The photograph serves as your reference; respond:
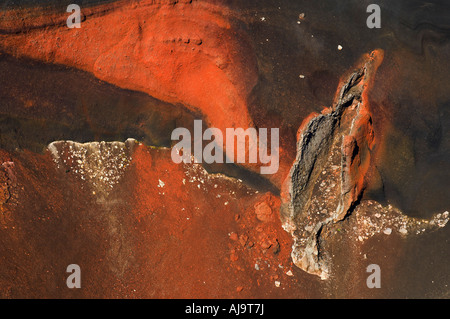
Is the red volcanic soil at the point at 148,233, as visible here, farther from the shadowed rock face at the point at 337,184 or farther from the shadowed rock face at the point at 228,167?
the shadowed rock face at the point at 337,184

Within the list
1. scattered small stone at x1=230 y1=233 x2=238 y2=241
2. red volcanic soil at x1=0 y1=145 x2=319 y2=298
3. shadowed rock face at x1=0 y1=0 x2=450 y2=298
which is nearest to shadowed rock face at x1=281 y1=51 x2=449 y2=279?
shadowed rock face at x1=0 y1=0 x2=450 y2=298

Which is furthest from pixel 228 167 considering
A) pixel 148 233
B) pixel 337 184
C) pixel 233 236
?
pixel 337 184

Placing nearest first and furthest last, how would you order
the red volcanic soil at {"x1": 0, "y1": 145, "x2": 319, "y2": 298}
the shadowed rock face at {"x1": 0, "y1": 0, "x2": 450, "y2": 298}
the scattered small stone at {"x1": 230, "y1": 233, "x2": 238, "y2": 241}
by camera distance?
the red volcanic soil at {"x1": 0, "y1": 145, "x2": 319, "y2": 298}, the shadowed rock face at {"x1": 0, "y1": 0, "x2": 450, "y2": 298}, the scattered small stone at {"x1": 230, "y1": 233, "x2": 238, "y2": 241}

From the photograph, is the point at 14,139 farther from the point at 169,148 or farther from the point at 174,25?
the point at 174,25

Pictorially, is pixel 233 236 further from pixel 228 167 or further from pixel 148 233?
pixel 148 233

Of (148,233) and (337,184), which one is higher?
(337,184)

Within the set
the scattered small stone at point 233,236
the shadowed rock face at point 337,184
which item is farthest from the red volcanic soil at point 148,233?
the shadowed rock face at point 337,184

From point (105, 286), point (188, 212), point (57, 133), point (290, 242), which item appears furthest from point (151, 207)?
point (290, 242)

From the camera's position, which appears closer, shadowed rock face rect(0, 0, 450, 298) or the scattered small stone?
shadowed rock face rect(0, 0, 450, 298)

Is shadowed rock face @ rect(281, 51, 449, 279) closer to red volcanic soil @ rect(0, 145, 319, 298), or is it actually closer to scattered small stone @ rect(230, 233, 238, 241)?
red volcanic soil @ rect(0, 145, 319, 298)
